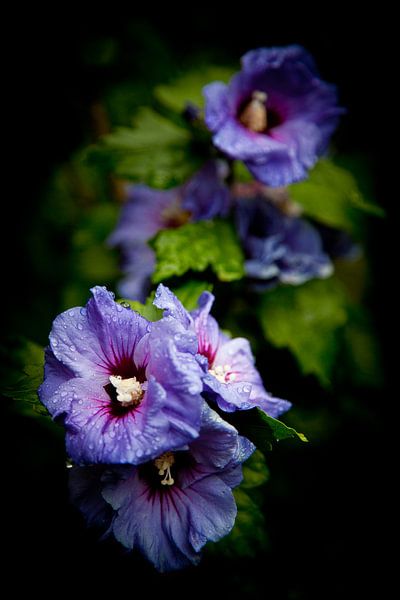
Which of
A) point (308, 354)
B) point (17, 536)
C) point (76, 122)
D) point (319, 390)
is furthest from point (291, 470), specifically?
point (76, 122)

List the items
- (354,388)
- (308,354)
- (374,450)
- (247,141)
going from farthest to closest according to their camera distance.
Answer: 1. (374,450)
2. (354,388)
3. (308,354)
4. (247,141)

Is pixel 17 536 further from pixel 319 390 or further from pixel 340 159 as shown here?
pixel 340 159

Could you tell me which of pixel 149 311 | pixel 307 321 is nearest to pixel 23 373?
pixel 149 311

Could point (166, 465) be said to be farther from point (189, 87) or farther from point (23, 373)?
point (189, 87)

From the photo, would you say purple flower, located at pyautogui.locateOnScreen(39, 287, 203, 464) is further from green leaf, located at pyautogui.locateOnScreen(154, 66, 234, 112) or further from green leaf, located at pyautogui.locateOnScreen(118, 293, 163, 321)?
green leaf, located at pyautogui.locateOnScreen(154, 66, 234, 112)

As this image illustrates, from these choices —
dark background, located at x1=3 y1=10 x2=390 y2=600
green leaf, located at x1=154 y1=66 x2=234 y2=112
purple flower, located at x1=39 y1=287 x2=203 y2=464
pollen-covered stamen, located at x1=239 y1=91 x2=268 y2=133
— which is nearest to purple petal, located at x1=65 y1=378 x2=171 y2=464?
purple flower, located at x1=39 y1=287 x2=203 y2=464

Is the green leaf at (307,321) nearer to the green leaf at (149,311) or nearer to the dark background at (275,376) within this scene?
the dark background at (275,376)
